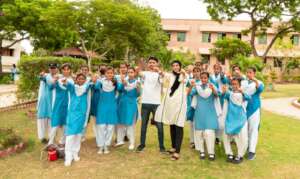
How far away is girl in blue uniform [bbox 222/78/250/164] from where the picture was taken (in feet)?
15.9

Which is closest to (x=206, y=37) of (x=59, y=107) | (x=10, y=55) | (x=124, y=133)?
(x=10, y=55)

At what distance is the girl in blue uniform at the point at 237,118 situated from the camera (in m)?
4.85

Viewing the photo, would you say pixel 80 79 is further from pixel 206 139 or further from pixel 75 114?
pixel 206 139

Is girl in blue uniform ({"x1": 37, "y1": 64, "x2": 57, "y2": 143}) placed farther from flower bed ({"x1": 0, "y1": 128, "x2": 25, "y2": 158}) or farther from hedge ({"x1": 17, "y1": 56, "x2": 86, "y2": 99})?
hedge ({"x1": 17, "y1": 56, "x2": 86, "y2": 99})

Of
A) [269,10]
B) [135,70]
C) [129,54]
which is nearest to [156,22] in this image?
[129,54]

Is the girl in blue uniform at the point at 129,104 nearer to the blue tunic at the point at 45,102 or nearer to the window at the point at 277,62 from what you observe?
the blue tunic at the point at 45,102

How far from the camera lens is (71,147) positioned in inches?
189

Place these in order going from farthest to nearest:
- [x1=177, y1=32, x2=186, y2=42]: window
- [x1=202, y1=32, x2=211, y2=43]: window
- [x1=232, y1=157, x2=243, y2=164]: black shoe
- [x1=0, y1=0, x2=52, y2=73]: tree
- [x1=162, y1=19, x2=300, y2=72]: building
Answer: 1. [x1=177, y1=32, x2=186, y2=42]: window
2. [x1=202, y1=32, x2=211, y2=43]: window
3. [x1=162, y1=19, x2=300, y2=72]: building
4. [x1=0, y1=0, x2=52, y2=73]: tree
5. [x1=232, y1=157, x2=243, y2=164]: black shoe

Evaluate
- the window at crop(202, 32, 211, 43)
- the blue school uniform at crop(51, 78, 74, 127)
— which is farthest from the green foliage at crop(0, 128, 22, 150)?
the window at crop(202, 32, 211, 43)

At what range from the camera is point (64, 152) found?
4.86 metres

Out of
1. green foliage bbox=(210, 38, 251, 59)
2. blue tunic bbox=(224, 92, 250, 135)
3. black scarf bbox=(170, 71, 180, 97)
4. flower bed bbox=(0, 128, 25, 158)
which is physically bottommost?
flower bed bbox=(0, 128, 25, 158)

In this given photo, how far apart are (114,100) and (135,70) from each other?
0.71m

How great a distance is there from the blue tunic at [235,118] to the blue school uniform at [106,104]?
6.59ft

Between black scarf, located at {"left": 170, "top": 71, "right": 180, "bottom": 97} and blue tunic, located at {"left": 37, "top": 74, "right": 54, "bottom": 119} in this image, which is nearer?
black scarf, located at {"left": 170, "top": 71, "right": 180, "bottom": 97}
